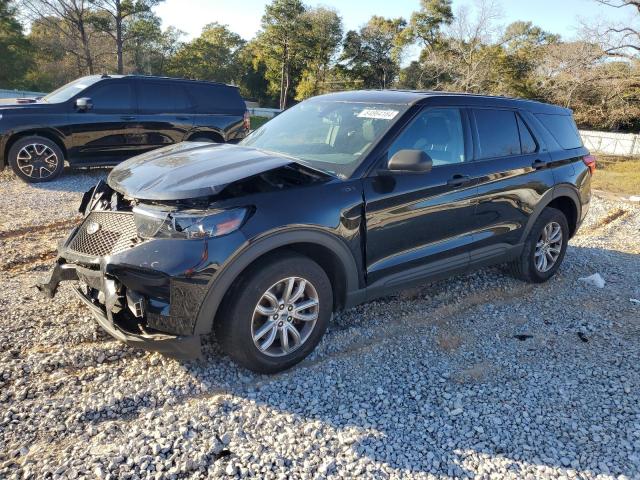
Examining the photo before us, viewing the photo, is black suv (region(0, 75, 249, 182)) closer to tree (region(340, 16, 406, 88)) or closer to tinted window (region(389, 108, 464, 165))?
tinted window (region(389, 108, 464, 165))

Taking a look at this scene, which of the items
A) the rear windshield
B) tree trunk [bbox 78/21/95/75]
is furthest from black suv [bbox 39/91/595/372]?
tree trunk [bbox 78/21/95/75]

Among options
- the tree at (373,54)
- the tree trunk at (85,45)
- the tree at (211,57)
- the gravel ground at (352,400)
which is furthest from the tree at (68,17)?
the gravel ground at (352,400)

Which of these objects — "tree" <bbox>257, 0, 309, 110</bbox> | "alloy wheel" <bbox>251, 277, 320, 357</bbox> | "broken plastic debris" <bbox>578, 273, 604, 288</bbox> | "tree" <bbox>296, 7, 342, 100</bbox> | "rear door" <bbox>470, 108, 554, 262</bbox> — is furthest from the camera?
"tree" <bbox>296, 7, 342, 100</bbox>

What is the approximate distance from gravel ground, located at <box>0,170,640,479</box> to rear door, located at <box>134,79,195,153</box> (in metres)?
5.08

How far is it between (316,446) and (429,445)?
62cm

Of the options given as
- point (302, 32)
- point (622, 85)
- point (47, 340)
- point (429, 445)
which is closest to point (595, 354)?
point (429, 445)

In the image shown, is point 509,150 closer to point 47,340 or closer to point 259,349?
point 259,349

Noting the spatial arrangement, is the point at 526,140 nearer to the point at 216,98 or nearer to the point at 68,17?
the point at 216,98

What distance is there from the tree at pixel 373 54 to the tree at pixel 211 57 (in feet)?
34.9

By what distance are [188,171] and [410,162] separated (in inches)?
57.4

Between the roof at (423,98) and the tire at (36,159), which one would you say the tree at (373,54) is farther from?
the roof at (423,98)

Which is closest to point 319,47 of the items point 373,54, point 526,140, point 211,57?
point 373,54

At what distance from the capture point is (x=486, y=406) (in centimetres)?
304

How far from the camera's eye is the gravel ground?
8.18 feet
